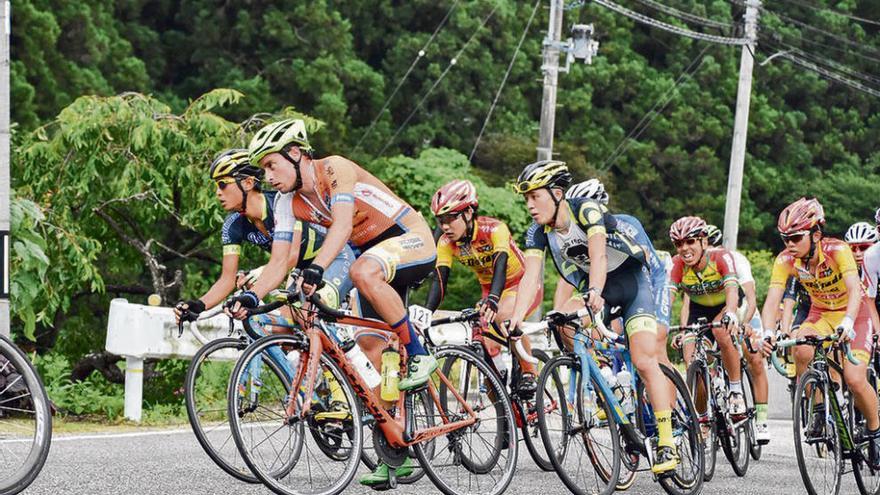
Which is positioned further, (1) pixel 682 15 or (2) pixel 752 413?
(1) pixel 682 15

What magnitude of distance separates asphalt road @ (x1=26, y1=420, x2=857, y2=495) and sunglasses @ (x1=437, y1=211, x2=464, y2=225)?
174cm

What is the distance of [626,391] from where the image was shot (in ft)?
26.9

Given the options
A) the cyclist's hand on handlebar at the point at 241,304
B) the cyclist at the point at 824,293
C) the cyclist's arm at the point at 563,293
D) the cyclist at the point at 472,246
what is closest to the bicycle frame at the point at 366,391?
the cyclist's hand on handlebar at the point at 241,304

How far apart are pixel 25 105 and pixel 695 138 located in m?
24.6

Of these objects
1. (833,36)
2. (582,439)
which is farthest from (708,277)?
(833,36)

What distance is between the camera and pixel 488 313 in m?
8.27

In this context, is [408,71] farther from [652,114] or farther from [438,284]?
[438,284]

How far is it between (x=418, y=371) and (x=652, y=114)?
143 ft

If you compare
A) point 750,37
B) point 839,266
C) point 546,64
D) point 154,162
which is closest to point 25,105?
point 546,64

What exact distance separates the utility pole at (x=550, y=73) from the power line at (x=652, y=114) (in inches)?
841

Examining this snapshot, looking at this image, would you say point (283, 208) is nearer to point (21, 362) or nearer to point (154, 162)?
point (21, 362)

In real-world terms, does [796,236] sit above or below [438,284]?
above

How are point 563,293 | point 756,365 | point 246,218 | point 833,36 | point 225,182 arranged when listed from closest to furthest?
point 225,182 → point 246,218 → point 563,293 → point 756,365 → point 833,36

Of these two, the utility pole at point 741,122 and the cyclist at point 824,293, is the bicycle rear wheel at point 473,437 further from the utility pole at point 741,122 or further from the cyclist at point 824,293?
the utility pole at point 741,122
